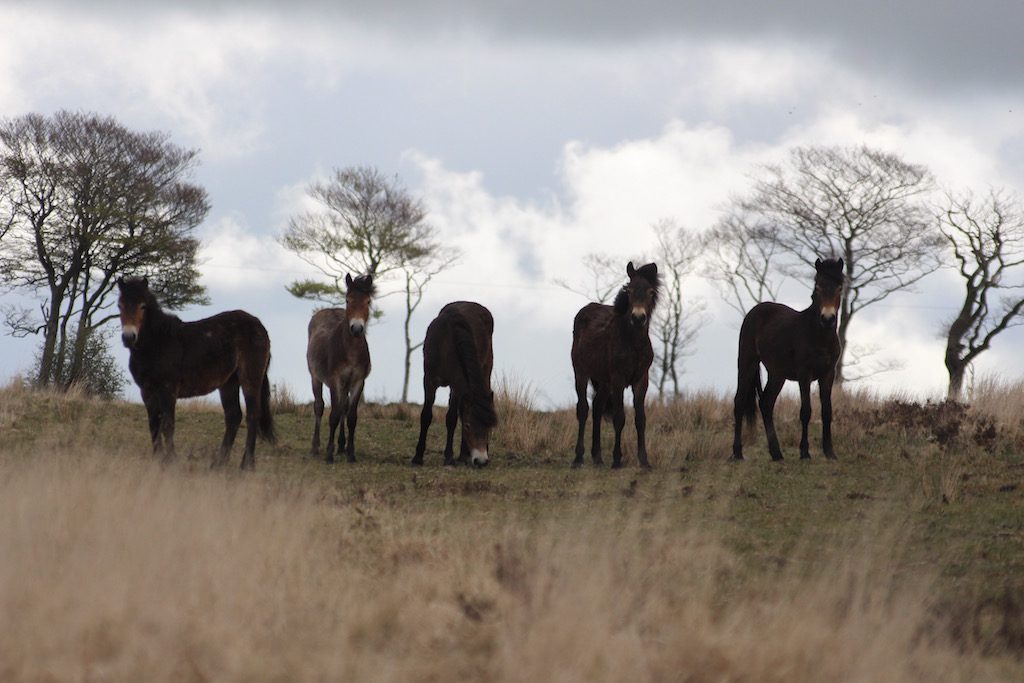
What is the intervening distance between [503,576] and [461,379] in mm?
6119

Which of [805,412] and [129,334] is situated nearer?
[129,334]

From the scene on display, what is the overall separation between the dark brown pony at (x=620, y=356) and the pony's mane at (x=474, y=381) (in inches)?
45.8

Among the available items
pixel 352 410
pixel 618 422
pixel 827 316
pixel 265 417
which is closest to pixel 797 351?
pixel 827 316

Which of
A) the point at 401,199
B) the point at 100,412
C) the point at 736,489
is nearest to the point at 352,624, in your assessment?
the point at 736,489

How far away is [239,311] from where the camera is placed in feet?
37.3

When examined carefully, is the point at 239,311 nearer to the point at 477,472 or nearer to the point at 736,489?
the point at 477,472

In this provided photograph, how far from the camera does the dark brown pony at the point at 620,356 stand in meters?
11.5

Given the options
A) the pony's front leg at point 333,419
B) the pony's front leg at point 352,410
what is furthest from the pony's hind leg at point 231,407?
the pony's front leg at point 352,410

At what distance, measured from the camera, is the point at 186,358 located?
1073cm

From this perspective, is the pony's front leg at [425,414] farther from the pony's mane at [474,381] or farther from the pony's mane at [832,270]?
the pony's mane at [832,270]

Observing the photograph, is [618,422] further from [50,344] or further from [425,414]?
[50,344]

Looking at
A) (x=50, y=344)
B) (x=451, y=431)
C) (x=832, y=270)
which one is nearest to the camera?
Result: (x=832, y=270)

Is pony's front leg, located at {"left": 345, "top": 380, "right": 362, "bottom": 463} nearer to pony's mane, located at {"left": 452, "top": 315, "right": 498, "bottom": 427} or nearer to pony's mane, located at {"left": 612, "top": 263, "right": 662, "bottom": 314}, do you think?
pony's mane, located at {"left": 452, "top": 315, "right": 498, "bottom": 427}

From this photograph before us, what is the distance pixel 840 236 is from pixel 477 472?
2749 centimetres
